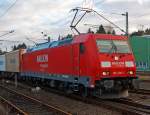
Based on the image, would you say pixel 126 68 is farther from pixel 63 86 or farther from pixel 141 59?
pixel 141 59

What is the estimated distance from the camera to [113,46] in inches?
695

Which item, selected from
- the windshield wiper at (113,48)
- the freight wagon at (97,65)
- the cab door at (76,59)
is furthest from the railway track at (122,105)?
the windshield wiper at (113,48)

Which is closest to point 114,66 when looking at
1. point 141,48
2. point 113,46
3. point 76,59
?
point 113,46

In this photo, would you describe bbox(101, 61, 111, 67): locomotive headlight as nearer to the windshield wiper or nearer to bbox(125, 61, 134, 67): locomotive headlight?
the windshield wiper

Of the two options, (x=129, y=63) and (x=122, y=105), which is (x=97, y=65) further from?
(x=122, y=105)

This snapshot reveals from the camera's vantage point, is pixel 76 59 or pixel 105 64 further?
pixel 76 59

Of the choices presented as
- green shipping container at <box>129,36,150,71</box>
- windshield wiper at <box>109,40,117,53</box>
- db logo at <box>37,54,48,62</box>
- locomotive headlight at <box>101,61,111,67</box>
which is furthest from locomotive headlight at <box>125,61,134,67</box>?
green shipping container at <box>129,36,150,71</box>

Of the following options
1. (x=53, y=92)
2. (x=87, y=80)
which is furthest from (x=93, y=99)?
(x=53, y=92)

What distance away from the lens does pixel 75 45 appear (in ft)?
60.2

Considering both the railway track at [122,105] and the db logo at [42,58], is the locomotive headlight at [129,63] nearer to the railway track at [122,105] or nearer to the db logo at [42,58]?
the railway track at [122,105]

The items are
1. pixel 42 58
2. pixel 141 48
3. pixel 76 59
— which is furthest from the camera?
pixel 141 48

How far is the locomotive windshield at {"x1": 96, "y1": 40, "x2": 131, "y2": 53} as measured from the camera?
56.9 ft

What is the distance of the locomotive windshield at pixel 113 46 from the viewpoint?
17328 mm

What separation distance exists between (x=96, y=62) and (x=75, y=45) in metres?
2.10
